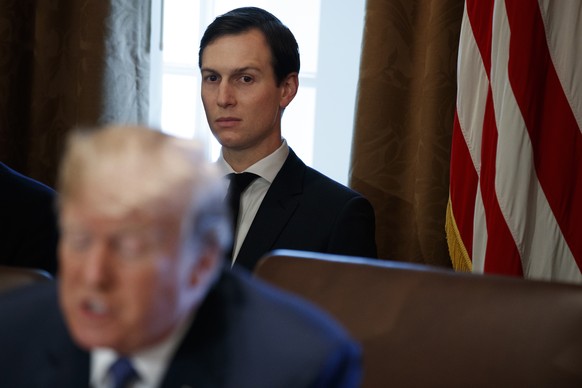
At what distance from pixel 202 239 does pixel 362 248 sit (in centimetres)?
178

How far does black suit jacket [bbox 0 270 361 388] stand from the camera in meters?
1.13

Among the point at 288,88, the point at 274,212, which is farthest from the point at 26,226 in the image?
the point at 288,88

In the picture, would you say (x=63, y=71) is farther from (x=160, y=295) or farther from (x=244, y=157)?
(x=160, y=295)

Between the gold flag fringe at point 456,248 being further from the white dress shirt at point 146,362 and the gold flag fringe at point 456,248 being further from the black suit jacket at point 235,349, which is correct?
the white dress shirt at point 146,362

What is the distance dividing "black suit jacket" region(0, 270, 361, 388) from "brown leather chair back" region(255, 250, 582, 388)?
1.85 feet

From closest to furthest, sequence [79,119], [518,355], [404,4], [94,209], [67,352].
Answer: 1. [94,209]
2. [67,352]
3. [518,355]
4. [404,4]
5. [79,119]

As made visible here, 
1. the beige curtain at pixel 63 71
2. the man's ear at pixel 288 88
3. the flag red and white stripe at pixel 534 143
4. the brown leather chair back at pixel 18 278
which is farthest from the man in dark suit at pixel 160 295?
the beige curtain at pixel 63 71

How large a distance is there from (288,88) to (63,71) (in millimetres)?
1582

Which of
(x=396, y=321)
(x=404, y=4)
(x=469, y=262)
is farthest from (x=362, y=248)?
(x=404, y=4)

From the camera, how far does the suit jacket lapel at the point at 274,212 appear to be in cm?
278

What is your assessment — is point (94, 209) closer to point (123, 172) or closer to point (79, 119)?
point (123, 172)

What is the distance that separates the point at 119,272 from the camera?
0.96 metres

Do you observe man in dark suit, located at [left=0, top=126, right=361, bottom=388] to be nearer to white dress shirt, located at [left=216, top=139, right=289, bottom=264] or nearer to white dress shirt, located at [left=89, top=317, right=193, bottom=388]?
white dress shirt, located at [left=89, top=317, right=193, bottom=388]

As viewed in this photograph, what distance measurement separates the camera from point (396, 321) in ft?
5.72
